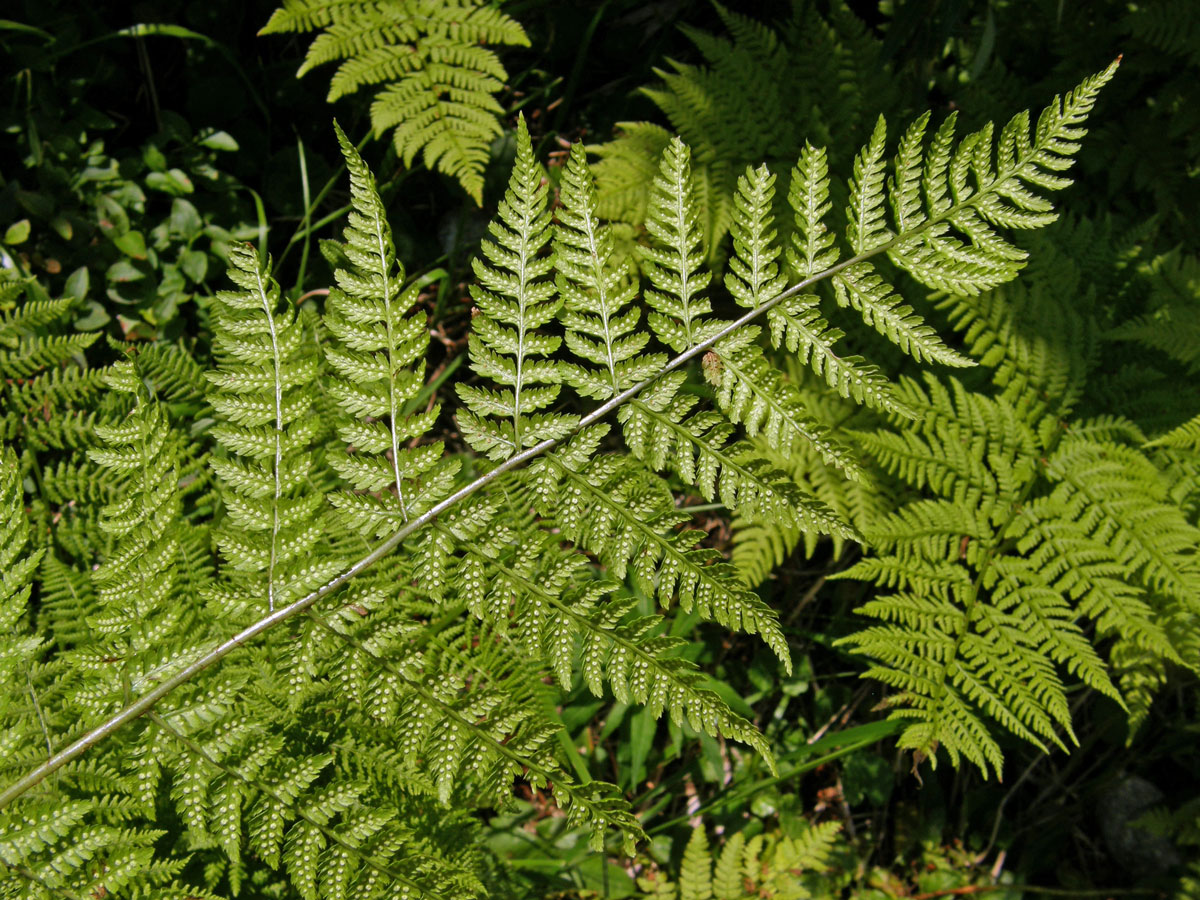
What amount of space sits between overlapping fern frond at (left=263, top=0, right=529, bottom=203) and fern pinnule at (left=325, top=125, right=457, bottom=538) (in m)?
1.19

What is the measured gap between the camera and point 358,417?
1595mm

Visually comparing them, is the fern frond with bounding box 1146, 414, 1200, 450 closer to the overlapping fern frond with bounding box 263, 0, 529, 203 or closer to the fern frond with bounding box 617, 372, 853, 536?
the fern frond with bounding box 617, 372, 853, 536

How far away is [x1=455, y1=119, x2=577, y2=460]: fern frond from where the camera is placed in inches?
59.1

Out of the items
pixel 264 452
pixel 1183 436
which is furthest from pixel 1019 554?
pixel 264 452

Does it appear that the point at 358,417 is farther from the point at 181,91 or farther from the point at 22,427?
the point at 181,91

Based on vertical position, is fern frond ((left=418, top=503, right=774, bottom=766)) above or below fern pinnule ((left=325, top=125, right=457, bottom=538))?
below

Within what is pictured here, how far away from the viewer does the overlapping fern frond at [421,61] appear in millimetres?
2646

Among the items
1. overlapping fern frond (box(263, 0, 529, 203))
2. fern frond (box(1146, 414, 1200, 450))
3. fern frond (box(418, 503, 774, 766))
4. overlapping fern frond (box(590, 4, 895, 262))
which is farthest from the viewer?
overlapping fern frond (box(590, 4, 895, 262))

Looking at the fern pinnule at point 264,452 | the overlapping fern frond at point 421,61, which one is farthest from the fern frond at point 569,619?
the overlapping fern frond at point 421,61

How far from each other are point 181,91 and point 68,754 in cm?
268

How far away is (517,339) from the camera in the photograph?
1.55m

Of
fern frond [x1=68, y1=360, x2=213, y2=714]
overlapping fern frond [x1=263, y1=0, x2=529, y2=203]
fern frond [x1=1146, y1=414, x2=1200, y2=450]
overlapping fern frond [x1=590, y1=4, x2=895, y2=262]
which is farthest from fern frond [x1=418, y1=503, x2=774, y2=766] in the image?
fern frond [x1=1146, y1=414, x2=1200, y2=450]

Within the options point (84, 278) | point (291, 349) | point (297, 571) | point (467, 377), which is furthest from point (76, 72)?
point (297, 571)

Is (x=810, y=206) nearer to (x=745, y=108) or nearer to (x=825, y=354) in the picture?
(x=825, y=354)
